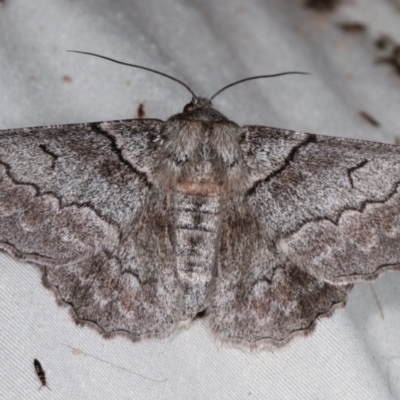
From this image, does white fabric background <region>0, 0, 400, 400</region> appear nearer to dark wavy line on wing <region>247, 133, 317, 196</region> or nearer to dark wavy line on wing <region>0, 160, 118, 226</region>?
dark wavy line on wing <region>0, 160, 118, 226</region>

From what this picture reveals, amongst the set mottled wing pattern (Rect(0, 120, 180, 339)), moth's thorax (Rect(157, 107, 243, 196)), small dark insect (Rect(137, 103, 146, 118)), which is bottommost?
small dark insect (Rect(137, 103, 146, 118))

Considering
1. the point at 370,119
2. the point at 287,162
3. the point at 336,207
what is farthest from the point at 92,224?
the point at 370,119

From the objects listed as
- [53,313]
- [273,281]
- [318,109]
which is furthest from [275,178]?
[318,109]

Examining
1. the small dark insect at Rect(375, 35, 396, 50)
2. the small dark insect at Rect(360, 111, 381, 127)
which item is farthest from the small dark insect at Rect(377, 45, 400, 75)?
the small dark insect at Rect(360, 111, 381, 127)

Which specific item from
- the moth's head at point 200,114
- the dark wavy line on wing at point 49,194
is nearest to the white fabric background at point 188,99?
the dark wavy line on wing at point 49,194

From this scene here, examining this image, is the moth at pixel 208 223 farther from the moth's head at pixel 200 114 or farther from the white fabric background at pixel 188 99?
the white fabric background at pixel 188 99

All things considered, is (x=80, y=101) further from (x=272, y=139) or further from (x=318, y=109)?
(x=318, y=109)

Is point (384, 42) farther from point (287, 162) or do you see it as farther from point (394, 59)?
point (287, 162)
